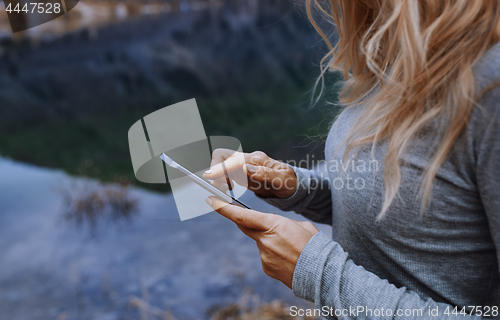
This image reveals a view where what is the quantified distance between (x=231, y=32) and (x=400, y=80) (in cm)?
1985

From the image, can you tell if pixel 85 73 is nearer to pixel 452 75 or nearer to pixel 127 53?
pixel 127 53

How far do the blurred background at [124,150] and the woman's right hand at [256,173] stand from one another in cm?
14

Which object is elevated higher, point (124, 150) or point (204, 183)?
point (204, 183)

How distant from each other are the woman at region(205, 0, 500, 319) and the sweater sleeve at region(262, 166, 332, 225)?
188mm

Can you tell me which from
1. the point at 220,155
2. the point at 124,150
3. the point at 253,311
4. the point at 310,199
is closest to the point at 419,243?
the point at 310,199

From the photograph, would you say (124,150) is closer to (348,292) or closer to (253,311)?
(253,311)

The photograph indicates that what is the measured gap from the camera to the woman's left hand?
591mm

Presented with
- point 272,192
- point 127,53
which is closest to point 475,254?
point 272,192

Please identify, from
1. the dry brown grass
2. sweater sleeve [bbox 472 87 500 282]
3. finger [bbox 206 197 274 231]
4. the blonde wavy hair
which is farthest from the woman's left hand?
the dry brown grass

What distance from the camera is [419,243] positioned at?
0.54m

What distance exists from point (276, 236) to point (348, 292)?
139mm

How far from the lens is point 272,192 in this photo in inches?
A: 34.2

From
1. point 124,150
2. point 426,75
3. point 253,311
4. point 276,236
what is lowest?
point 124,150

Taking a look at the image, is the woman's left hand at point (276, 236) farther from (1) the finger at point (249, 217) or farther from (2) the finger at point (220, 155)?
(2) the finger at point (220, 155)
